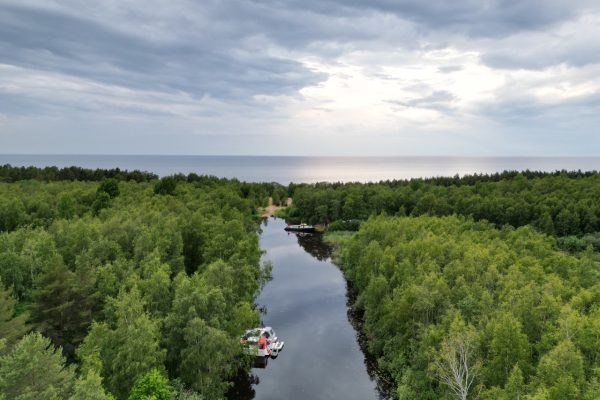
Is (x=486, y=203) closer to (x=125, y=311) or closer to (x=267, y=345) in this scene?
(x=267, y=345)

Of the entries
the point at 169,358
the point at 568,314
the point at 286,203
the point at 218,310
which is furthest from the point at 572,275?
the point at 286,203

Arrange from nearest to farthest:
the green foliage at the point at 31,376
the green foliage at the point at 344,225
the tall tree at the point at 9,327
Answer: the green foliage at the point at 31,376 < the tall tree at the point at 9,327 < the green foliage at the point at 344,225

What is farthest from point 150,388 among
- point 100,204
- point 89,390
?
point 100,204

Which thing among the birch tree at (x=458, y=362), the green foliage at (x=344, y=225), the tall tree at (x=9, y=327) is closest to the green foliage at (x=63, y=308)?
the tall tree at (x=9, y=327)

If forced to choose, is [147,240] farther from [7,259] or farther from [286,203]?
[286,203]

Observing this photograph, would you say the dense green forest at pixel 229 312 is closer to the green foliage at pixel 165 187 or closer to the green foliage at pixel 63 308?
the green foliage at pixel 63 308

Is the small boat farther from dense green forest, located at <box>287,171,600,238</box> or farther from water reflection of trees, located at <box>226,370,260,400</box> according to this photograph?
water reflection of trees, located at <box>226,370,260,400</box>
